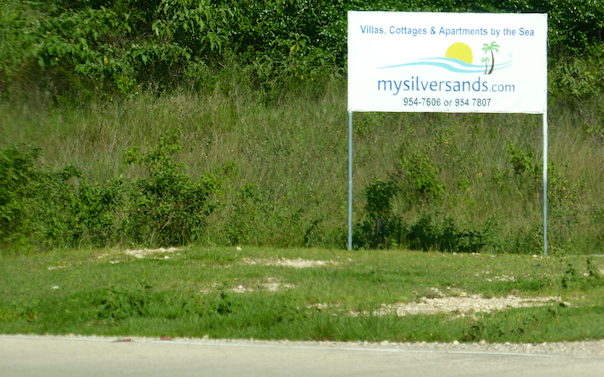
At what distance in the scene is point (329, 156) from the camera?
1521 centimetres

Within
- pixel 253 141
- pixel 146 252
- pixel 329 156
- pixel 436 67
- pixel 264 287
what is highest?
pixel 436 67

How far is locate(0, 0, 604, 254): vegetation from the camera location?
38.2ft

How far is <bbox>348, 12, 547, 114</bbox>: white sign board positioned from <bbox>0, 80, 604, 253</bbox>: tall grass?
7.07ft

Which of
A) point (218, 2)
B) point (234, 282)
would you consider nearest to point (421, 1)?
point (218, 2)

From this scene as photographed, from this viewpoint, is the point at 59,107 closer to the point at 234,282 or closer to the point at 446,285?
the point at 234,282

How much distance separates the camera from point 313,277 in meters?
9.00

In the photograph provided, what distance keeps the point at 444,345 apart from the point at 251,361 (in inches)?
66.2

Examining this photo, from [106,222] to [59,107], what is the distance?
6.33m

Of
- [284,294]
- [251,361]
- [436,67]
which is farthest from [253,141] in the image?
[251,361]

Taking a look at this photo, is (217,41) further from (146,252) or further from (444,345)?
(444,345)

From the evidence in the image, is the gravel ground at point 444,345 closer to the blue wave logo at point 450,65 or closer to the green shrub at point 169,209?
the green shrub at point 169,209

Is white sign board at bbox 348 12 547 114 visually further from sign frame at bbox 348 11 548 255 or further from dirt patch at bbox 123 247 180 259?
dirt patch at bbox 123 247 180 259

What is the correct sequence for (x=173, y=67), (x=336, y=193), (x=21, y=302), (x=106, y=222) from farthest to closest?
(x=173, y=67) < (x=336, y=193) < (x=106, y=222) < (x=21, y=302)

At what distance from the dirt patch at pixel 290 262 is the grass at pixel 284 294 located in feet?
0.46
